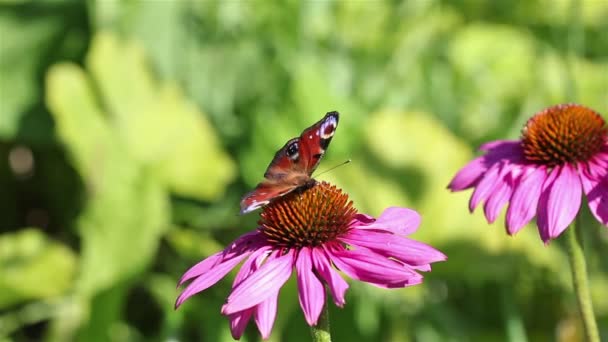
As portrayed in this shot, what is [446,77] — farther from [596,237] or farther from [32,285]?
[32,285]

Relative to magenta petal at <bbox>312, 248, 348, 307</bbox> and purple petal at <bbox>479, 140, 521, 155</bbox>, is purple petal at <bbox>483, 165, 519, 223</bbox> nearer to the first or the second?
purple petal at <bbox>479, 140, 521, 155</bbox>

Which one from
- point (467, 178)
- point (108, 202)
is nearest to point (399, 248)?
point (467, 178)

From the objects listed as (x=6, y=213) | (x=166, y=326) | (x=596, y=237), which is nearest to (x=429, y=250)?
(x=166, y=326)

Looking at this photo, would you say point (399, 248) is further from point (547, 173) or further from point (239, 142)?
point (239, 142)

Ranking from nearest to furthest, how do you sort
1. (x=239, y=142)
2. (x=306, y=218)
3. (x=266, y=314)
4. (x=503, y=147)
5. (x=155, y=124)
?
(x=266, y=314) → (x=306, y=218) → (x=503, y=147) → (x=155, y=124) → (x=239, y=142)

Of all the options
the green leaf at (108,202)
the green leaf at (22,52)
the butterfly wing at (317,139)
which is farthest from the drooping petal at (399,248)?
the green leaf at (22,52)

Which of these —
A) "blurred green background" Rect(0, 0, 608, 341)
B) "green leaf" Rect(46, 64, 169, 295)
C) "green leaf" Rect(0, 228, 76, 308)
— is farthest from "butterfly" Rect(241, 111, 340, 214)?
"green leaf" Rect(0, 228, 76, 308)
